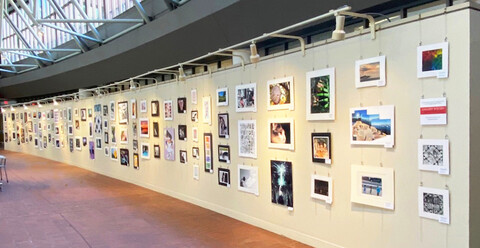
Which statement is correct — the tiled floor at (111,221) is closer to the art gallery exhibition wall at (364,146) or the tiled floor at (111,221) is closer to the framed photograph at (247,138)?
the art gallery exhibition wall at (364,146)

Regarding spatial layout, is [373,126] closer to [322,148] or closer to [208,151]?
[322,148]

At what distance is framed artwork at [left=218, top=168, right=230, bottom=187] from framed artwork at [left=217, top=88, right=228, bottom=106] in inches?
52.8

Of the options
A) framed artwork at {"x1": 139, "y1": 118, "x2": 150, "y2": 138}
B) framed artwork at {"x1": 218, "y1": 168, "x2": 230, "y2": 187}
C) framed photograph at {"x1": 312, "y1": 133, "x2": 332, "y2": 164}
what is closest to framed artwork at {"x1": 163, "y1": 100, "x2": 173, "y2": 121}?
framed artwork at {"x1": 139, "y1": 118, "x2": 150, "y2": 138}

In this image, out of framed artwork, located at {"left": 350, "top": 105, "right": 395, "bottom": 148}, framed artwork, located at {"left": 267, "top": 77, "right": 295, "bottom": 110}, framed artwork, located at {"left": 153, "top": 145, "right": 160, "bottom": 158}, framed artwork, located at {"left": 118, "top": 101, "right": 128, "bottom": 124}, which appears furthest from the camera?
framed artwork, located at {"left": 118, "top": 101, "right": 128, "bottom": 124}

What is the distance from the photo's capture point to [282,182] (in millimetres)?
→ 6355

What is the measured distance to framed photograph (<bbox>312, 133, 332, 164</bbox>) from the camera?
17.7 ft

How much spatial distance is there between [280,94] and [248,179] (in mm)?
1817

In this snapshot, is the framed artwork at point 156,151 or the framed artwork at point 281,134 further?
the framed artwork at point 156,151

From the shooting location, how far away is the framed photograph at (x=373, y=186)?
15.0ft

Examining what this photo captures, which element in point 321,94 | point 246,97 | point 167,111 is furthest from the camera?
point 167,111

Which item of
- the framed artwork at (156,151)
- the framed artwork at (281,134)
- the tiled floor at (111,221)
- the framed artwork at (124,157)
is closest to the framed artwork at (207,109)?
the tiled floor at (111,221)

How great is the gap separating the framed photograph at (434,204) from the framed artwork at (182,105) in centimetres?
613

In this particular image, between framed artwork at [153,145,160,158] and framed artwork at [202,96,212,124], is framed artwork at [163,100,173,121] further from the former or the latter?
framed artwork at [202,96,212,124]

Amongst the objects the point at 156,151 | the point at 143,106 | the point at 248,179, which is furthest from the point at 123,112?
the point at 248,179
